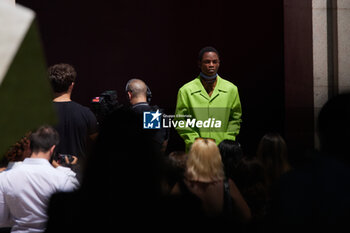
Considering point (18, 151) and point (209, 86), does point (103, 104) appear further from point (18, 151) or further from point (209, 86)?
point (18, 151)

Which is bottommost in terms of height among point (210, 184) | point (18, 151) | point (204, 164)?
point (210, 184)

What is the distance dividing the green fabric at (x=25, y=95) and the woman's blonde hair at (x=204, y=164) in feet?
8.76

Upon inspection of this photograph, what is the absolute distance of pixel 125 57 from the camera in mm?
8500

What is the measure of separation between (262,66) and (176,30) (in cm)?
153

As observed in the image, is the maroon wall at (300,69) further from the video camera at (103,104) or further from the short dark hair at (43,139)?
the short dark hair at (43,139)

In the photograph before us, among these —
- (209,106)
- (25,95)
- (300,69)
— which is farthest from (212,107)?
(25,95)

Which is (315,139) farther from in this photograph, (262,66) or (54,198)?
(54,198)

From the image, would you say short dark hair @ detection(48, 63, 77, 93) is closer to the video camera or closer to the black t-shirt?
the black t-shirt

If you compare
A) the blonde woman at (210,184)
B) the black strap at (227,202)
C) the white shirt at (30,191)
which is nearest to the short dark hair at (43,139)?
the white shirt at (30,191)

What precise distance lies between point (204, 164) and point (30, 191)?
1.29 meters

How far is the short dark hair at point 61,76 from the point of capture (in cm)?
482

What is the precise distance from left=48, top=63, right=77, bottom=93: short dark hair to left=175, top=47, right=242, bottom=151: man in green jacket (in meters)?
1.77

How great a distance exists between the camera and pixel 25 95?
1397 millimetres

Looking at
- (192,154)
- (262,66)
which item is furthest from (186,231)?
(262,66)
